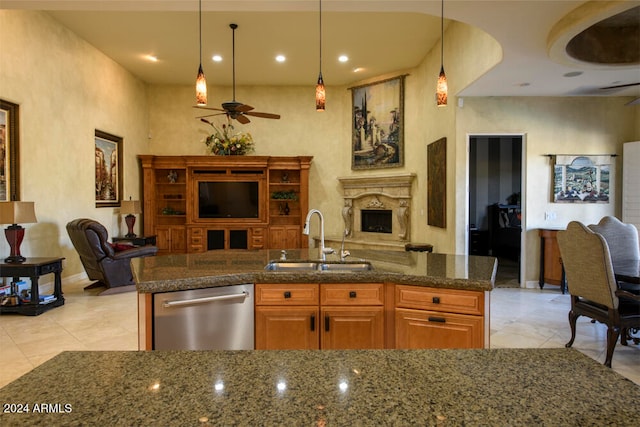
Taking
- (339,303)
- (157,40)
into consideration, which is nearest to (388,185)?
(157,40)

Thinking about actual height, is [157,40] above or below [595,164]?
above

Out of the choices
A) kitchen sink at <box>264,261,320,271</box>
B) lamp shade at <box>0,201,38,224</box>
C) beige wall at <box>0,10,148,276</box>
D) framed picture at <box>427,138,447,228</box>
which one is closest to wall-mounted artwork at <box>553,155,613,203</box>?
framed picture at <box>427,138,447,228</box>

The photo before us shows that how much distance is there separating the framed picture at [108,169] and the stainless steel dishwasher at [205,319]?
5489 mm

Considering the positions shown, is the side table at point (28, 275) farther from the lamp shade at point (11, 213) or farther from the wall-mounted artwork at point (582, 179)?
the wall-mounted artwork at point (582, 179)

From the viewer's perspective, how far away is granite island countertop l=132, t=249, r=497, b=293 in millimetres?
2143

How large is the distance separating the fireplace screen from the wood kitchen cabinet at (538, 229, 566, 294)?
9.28 feet

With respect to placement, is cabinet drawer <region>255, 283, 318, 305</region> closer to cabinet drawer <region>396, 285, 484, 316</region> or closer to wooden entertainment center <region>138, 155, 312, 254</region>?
cabinet drawer <region>396, 285, 484, 316</region>

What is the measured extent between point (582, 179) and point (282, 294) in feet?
18.1

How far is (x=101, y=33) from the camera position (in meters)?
5.96

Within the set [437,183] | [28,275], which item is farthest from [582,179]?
[28,275]

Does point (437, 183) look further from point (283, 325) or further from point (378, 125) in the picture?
point (283, 325)

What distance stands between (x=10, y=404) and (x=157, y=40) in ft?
21.8

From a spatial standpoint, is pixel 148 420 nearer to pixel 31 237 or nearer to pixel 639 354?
pixel 639 354

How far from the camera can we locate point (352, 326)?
2320mm
